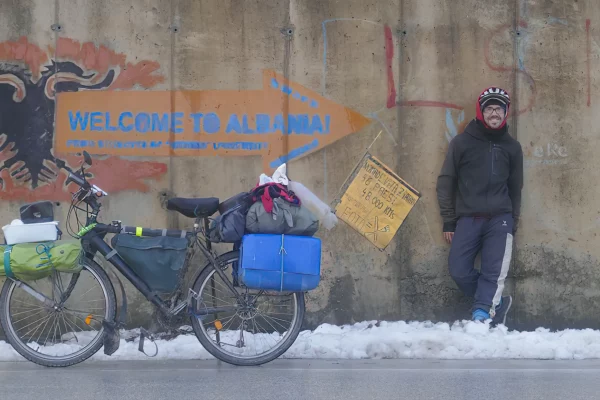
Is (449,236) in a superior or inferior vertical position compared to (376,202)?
inferior

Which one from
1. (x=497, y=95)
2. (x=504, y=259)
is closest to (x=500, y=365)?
(x=504, y=259)

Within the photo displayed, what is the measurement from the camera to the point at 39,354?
19.0ft

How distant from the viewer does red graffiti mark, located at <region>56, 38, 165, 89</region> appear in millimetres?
6844

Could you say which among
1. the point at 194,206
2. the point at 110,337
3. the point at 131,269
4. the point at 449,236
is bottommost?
the point at 110,337

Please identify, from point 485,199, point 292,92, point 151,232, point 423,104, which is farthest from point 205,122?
point 485,199

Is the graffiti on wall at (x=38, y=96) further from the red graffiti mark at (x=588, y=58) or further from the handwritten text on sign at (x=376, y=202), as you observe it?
the red graffiti mark at (x=588, y=58)

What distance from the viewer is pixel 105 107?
687 cm

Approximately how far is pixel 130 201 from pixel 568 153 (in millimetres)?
3973

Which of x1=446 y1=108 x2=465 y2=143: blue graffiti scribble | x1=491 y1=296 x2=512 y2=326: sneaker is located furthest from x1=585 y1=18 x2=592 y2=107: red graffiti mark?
x1=491 y1=296 x2=512 y2=326: sneaker

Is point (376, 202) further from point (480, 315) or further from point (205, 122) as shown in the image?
point (205, 122)

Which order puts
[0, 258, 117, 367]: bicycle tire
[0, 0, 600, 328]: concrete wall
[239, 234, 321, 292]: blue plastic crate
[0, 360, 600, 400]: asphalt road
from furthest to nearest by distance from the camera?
[0, 0, 600, 328]: concrete wall, [0, 258, 117, 367]: bicycle tire, [239, 234, 321, 292]: blue plastic crate, [0, 360, 600, 400]: asphalt road

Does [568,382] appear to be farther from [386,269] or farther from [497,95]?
[497,95]

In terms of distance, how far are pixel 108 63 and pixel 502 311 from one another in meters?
4.12

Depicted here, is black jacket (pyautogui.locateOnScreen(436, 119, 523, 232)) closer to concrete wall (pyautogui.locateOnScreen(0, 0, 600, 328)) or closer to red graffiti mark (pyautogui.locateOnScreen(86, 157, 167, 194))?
concrete wall (pyautogui.locateOnScreen(0, 0, 600, 328))
